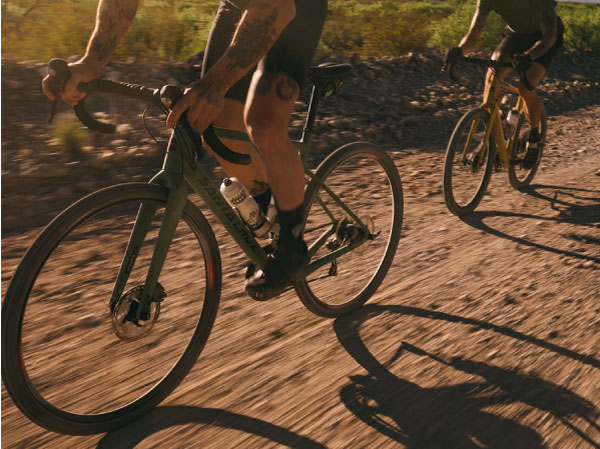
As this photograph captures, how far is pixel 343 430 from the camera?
2240 mm

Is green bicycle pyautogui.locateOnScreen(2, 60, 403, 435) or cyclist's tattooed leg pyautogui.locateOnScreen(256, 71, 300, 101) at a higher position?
cyclist's tattooed leg pyautogui.locateOnScreen(256, 71, 300, 101)

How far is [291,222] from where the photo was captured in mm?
2588

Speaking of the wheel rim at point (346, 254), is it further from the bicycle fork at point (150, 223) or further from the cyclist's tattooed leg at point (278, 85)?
the bicycle fork at point (150, 223)

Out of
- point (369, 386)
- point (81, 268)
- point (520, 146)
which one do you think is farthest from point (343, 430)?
point (520, 146)

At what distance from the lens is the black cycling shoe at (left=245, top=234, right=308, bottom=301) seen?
2.57 metres

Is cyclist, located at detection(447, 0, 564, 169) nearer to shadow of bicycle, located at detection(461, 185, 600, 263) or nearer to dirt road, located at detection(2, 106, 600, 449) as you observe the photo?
shadow of bicycle, located at detection(461, 185, 600, 263)

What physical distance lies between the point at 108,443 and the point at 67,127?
4.08m

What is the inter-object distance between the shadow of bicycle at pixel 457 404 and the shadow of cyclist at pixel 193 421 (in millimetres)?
330

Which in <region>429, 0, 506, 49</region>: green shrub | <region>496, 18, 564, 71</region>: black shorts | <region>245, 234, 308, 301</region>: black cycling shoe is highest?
<region>429, 0, 506, 49</region>: green shrub

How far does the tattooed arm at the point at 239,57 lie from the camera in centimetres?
186

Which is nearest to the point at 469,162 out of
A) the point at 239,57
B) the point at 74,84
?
the point at 239,57

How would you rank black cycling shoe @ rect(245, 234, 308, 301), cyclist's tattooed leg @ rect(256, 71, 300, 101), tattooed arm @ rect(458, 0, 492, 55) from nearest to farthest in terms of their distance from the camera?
cyclist's tattooed leg @ rect(256, 71, 300, 101) → black cycling shoe @ rect(245, 234, 308, 301) → tattooed arm @ rect(458, 0, 492, 55)

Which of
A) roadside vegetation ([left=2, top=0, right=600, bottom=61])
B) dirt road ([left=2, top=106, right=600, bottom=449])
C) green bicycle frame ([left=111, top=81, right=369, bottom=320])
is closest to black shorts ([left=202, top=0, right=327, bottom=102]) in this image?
green bicycle frame ([left=111, top=81, right=369, bottom=320])

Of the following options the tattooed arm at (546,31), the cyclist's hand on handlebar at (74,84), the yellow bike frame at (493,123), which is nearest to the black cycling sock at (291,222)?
the cyclist's hand on handlebar at (74,84)
